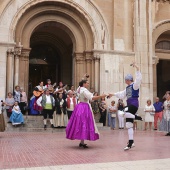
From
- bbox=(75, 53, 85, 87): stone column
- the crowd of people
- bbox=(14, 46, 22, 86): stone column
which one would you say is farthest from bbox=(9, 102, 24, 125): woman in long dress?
bbox=(75, 53, 85, 87): stone column

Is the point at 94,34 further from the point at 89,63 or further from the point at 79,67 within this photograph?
the point at 79,67

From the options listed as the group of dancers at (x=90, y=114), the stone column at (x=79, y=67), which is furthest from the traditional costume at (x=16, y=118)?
the group of dancers at (x=90, y=114)

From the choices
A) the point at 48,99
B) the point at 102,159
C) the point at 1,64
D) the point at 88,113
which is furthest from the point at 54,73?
the point at 102,159

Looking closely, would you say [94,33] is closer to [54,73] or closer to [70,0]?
[70,0]

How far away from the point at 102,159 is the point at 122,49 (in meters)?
12.1

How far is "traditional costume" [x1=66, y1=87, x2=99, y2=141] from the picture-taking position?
779cm

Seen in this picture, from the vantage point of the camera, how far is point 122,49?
1733cm

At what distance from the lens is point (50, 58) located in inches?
899

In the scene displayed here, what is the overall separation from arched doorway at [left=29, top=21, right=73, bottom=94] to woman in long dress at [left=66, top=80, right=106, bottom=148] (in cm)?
1355

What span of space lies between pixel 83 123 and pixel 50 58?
1557cm

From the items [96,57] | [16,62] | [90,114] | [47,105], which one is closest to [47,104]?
[47,105]

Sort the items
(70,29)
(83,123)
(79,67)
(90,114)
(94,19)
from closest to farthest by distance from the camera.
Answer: (83,123), (90,114), (94,19), (70,29), (79,67)

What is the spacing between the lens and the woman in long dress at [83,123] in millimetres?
7785

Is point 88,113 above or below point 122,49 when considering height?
below
